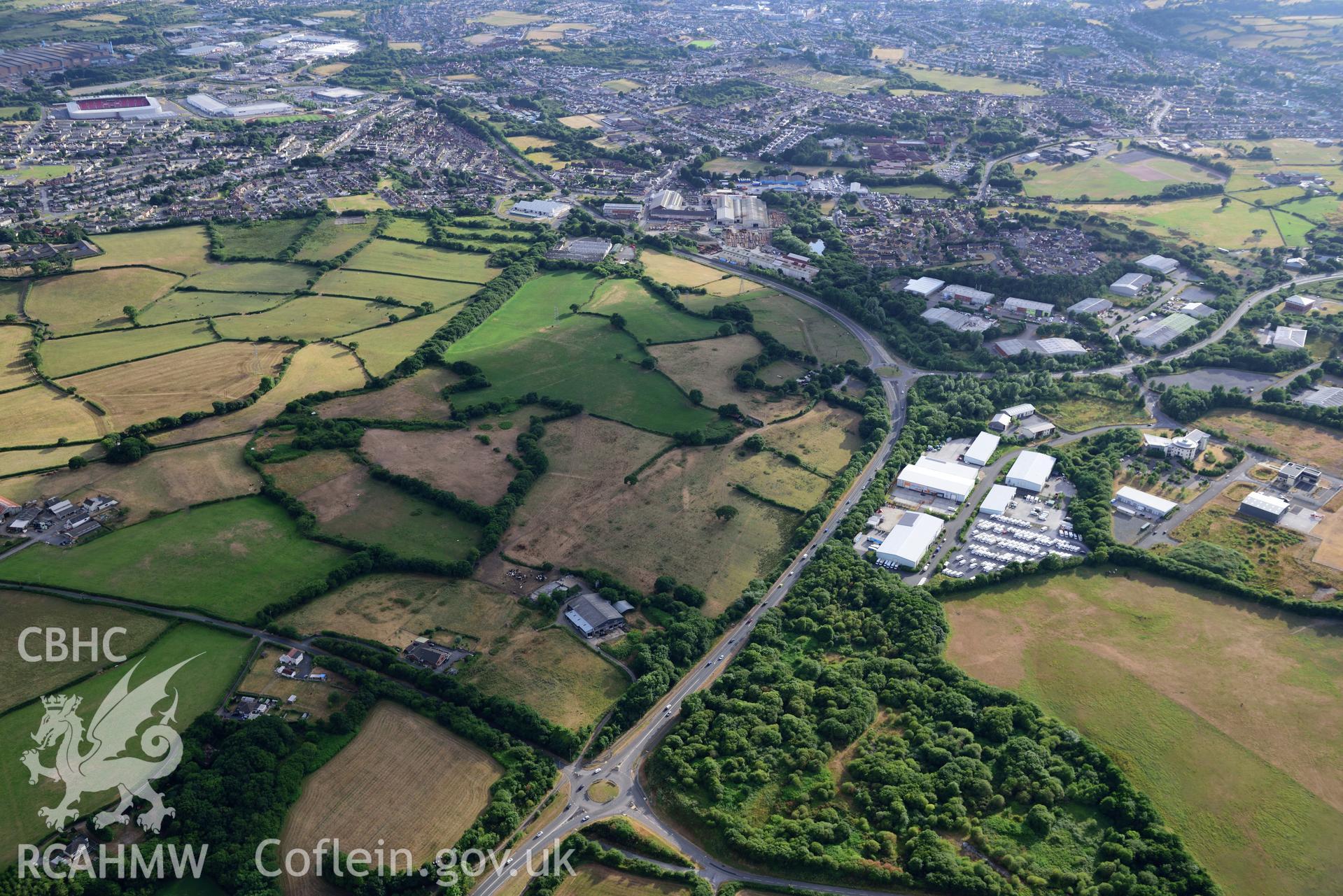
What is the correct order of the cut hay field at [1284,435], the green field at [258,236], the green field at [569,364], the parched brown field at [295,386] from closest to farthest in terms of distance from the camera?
the parched brown field at [295,386]
the cut hay field at [1284,435]
the green field at [569,364]
the green field at [258,236]

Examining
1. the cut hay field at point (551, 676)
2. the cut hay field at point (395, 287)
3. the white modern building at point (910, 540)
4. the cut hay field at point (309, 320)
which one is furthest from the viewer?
the cut hay field at point (395, 287)

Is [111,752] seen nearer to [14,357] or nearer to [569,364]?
[569,364]

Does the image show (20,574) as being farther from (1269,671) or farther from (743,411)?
(1269,671)

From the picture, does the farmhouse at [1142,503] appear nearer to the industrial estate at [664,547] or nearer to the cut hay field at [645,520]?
the industrial estate at [664,547]

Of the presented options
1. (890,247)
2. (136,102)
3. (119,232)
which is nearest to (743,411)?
(890,247)

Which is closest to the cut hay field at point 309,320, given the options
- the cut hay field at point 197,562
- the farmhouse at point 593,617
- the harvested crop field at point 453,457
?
the harvested crop field at point 453,457

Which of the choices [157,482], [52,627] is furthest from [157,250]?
[52,627]
